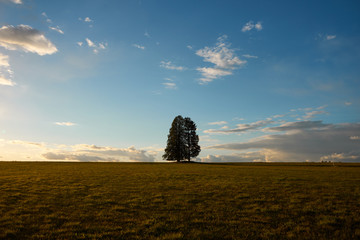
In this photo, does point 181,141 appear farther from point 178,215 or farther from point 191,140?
point 178,215

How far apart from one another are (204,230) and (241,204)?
6.77 meters

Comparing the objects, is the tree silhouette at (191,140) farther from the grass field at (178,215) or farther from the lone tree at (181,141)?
the grass field at (178,215)

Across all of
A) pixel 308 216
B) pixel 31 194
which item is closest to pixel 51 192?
pixel 31 194

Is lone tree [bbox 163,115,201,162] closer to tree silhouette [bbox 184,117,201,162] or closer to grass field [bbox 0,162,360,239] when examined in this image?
tree silhouette [bbox 184,117,201,162]

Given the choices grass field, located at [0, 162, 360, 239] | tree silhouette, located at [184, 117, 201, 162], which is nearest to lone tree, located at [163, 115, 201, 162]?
tree silhouette, located at [184, 117, 201, 162]

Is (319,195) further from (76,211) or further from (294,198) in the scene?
(76,211)

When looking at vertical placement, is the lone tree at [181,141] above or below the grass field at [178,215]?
above

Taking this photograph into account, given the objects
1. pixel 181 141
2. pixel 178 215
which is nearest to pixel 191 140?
pixel 181 141

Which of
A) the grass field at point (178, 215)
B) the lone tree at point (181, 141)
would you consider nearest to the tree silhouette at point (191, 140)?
the lone tree at point (181, 141)

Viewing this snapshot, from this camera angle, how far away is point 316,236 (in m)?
11.6

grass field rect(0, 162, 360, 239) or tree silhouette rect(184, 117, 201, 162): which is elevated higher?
tree silhouette rect(184, 117, 201, 162)

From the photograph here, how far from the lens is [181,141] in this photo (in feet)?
295

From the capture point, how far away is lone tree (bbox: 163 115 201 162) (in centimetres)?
8850

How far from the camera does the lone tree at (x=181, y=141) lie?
290 feet
